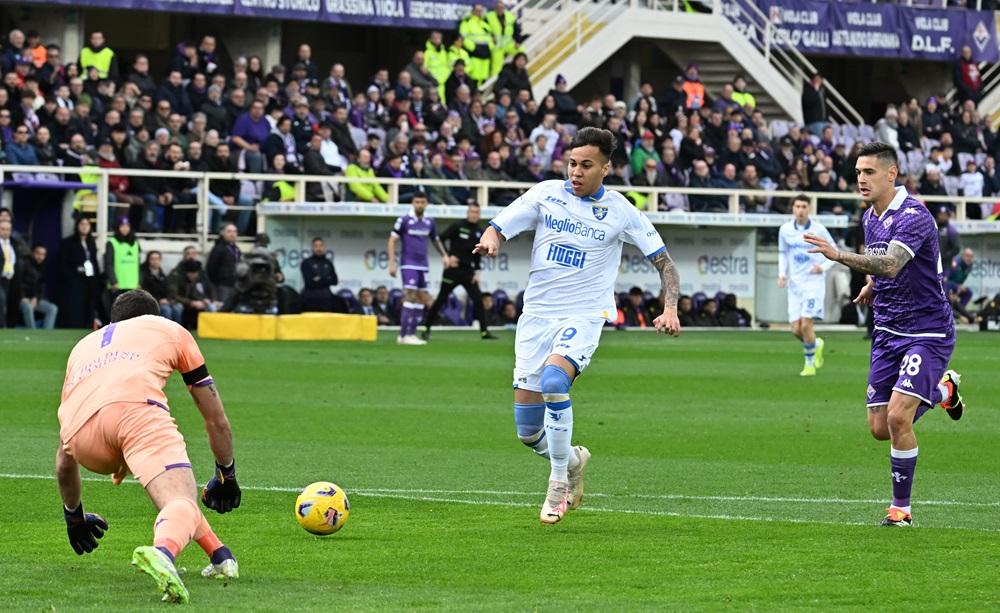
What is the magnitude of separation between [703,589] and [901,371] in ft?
9.54

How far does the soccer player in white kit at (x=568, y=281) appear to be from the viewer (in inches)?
422

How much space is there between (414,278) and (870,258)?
722 inches

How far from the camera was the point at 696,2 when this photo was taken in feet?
147

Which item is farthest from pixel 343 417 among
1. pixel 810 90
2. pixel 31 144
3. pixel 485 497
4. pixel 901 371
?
pixel 810 90

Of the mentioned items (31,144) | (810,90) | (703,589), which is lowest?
(703,589)

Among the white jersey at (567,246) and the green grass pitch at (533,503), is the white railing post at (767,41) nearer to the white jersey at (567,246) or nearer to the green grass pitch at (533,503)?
the green grass pitch at (533,503)

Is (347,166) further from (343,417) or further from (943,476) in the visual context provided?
(943,476)

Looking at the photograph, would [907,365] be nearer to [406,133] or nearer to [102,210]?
[102,210]

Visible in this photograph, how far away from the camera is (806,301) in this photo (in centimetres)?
2361

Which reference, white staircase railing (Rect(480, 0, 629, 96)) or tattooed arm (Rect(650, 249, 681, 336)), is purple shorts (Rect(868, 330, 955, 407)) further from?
white staircase railing (Rect(480, 0, 629, 96))

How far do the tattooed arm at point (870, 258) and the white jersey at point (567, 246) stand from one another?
140cm

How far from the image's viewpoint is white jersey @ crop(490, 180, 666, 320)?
10875mm

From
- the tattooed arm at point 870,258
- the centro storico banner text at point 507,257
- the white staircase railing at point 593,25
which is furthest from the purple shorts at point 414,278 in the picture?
the tattooed arm at point 870,258

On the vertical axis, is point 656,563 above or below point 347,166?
below
